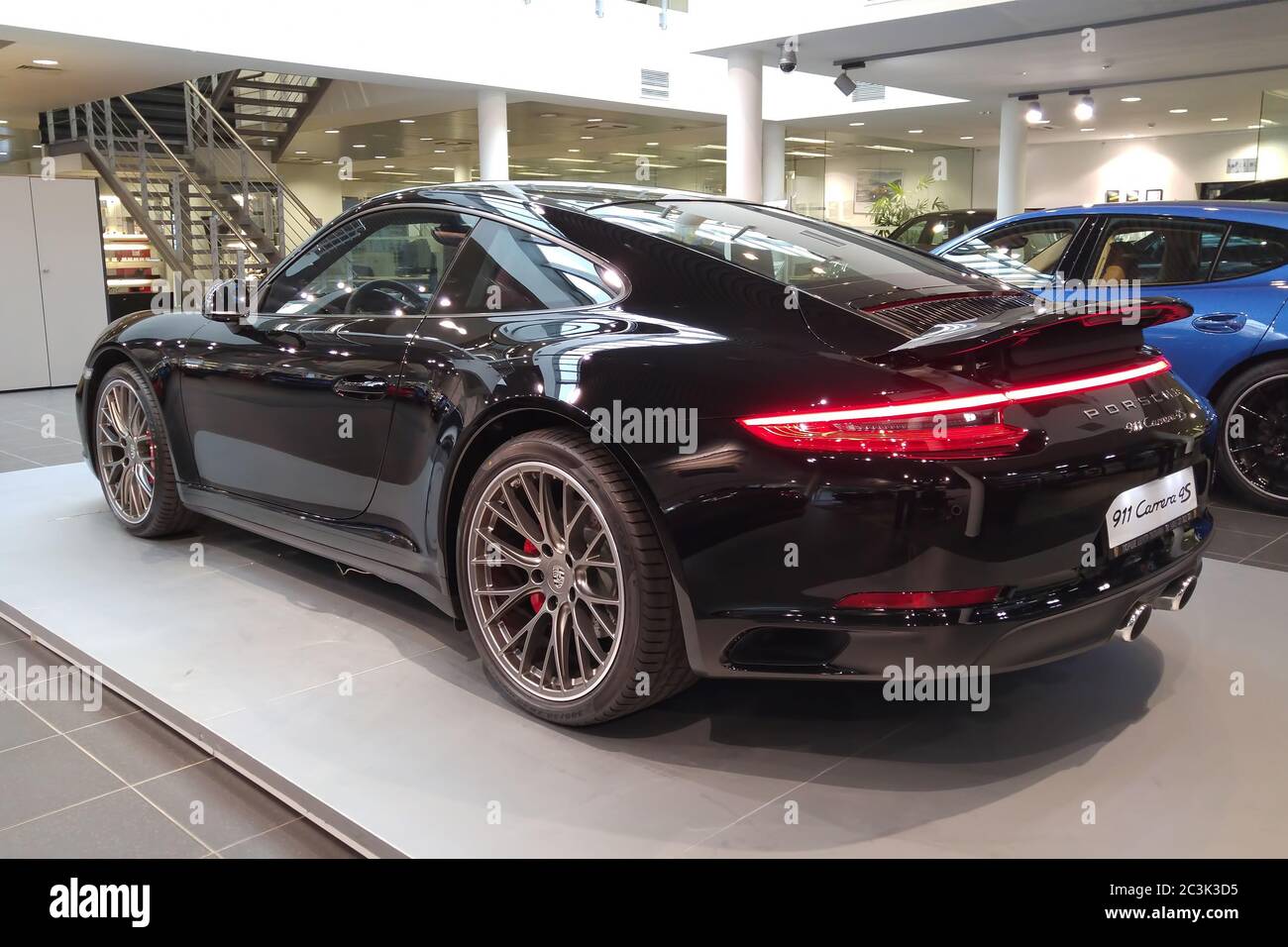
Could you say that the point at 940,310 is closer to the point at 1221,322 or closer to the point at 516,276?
the point at 516,276

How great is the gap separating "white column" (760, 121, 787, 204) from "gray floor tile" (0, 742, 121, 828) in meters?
15.0

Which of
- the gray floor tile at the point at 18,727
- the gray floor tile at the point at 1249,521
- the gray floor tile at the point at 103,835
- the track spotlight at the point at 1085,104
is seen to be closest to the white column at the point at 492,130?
the track spotlight at the point at 1085,104

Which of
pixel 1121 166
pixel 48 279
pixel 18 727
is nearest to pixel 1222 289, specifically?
pixel 18 727

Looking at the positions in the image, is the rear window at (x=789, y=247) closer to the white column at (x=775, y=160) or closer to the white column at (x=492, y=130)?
the white column at (x=492, y=130)

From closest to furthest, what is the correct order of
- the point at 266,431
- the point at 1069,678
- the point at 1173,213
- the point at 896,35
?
the point at 1069,678 < the point at 266,431 < the point at 1173,213 < the point at 896,35

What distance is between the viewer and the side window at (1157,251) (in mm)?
4547

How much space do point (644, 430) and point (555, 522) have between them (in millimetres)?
347

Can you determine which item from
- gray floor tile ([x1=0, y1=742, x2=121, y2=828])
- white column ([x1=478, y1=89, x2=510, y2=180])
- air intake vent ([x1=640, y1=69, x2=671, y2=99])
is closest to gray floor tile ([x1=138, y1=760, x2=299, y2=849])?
gray floor tile ([x1=0, y1=742, x2=121, y2=828])

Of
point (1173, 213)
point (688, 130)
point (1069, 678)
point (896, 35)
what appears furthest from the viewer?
point (688, 130)

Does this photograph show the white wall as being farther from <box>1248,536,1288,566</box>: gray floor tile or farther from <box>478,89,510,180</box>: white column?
<box>1248,536,1288,566</box>: gray floor tile

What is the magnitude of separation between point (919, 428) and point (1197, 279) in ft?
10.8
